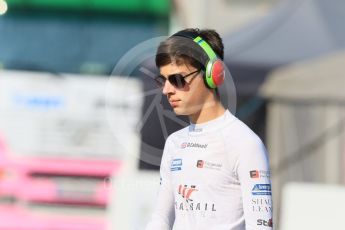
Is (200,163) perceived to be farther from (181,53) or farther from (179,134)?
(181,53)

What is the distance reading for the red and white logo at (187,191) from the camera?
295cm

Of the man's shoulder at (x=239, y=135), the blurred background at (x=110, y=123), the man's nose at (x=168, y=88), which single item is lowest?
the man's shoulder at (x=239, y=135)

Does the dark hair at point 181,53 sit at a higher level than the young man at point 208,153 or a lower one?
higher

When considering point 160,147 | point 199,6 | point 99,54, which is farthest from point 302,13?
point 160,147

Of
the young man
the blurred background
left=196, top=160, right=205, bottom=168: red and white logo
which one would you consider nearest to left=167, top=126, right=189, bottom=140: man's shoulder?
the young man

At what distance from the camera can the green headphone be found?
2941mm

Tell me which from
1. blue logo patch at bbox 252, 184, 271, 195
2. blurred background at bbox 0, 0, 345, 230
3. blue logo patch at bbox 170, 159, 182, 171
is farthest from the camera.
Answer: blurred background at bbox 0, 0, 345, 230

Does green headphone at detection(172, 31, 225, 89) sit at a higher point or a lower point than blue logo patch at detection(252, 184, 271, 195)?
higher

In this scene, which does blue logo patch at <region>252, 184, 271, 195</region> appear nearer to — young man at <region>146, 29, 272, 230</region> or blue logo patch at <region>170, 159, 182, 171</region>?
young man at <region>146, 29, 272, 230</region>

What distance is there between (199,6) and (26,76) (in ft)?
16.4

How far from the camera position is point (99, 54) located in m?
12.5

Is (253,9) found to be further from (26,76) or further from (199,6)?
(26,76)

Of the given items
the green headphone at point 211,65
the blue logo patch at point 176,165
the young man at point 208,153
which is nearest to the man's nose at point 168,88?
the young man at point 208,153

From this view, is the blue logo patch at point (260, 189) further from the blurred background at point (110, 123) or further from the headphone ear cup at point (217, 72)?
the blurred background at point (110, 123)
